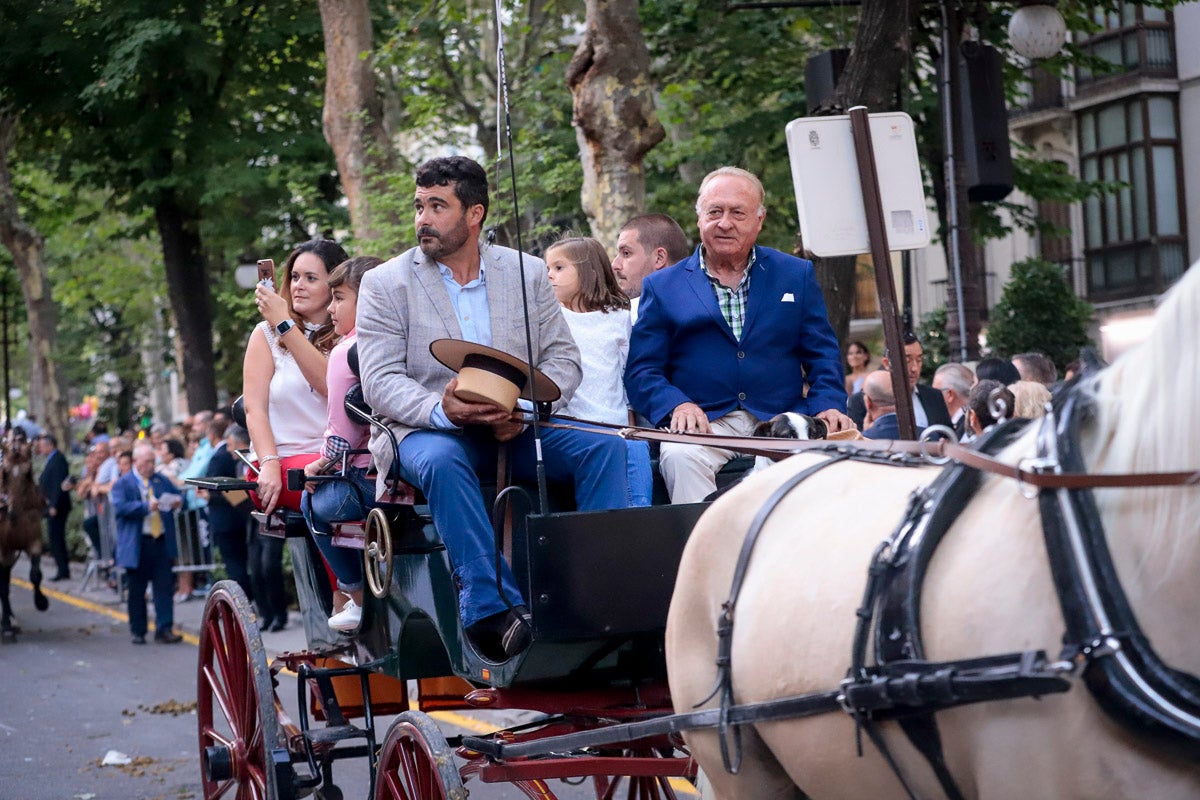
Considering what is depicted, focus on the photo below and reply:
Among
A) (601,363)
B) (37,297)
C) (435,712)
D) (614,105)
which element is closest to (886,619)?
(601,363)

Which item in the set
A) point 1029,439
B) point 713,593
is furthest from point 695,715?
point 1029,439

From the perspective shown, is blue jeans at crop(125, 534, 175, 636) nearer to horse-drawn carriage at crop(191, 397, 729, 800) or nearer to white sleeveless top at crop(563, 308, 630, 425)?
horse-drawn carriage at crop(191, 397, 729, 800)

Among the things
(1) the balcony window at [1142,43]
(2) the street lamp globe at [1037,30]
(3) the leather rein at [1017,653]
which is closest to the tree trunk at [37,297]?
(2) the street lamp globe at [1037,30]

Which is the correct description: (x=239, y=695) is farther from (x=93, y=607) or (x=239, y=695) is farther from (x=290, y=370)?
(x=93, y=607)

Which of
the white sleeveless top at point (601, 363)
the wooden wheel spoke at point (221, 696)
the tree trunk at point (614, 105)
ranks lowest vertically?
the wooden wheel spoke at point (221, 696)

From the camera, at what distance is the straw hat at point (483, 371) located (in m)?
4.41

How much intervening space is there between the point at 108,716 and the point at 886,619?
850 cm

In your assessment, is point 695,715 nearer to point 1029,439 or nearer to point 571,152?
point 1029,439

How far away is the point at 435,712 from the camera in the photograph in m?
7.02

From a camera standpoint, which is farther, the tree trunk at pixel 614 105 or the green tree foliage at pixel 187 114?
the green tree foliage at pixel 187 114

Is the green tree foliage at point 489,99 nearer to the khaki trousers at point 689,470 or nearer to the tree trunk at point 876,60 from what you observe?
the tree trunk at point 876,60

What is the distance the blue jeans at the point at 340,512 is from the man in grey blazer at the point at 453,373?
52 cm

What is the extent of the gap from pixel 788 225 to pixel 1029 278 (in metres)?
3.06

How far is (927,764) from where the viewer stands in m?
2.88
